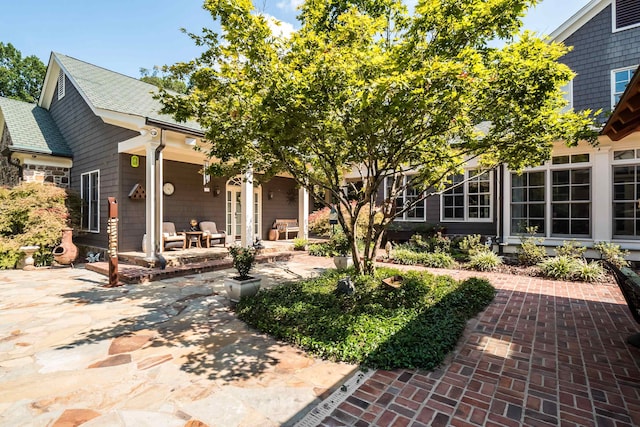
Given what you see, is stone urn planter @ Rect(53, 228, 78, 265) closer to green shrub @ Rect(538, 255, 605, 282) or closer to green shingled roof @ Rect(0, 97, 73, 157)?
green shingled roof @ Rect(0, 97, 73, 157)

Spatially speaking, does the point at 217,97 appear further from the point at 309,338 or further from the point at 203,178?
the point at 203,178

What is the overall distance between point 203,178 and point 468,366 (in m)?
9.30

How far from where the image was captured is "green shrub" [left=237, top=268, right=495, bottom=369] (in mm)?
3156

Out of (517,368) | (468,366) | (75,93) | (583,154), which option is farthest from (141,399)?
(75,93)

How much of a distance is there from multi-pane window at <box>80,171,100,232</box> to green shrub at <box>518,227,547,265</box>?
11848 mm

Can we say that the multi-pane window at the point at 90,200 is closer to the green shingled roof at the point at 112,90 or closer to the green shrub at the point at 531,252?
the green shingled roof at the point at 112,90

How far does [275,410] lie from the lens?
7.67 ft

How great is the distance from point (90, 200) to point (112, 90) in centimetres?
357

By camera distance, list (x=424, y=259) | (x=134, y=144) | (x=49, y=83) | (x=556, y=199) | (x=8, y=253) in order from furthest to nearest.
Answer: (x=49, y=83)
(x=556, y=199)
(x=424, y=259)
(x=8, y=253)
(x=134, y=144)

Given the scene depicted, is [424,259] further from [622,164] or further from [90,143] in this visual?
[90,143]

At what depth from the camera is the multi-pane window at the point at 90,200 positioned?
9422 millimetres

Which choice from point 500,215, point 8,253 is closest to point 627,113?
point 500,215

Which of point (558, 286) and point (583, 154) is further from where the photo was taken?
point (583, 154)

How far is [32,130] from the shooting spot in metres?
10.5
